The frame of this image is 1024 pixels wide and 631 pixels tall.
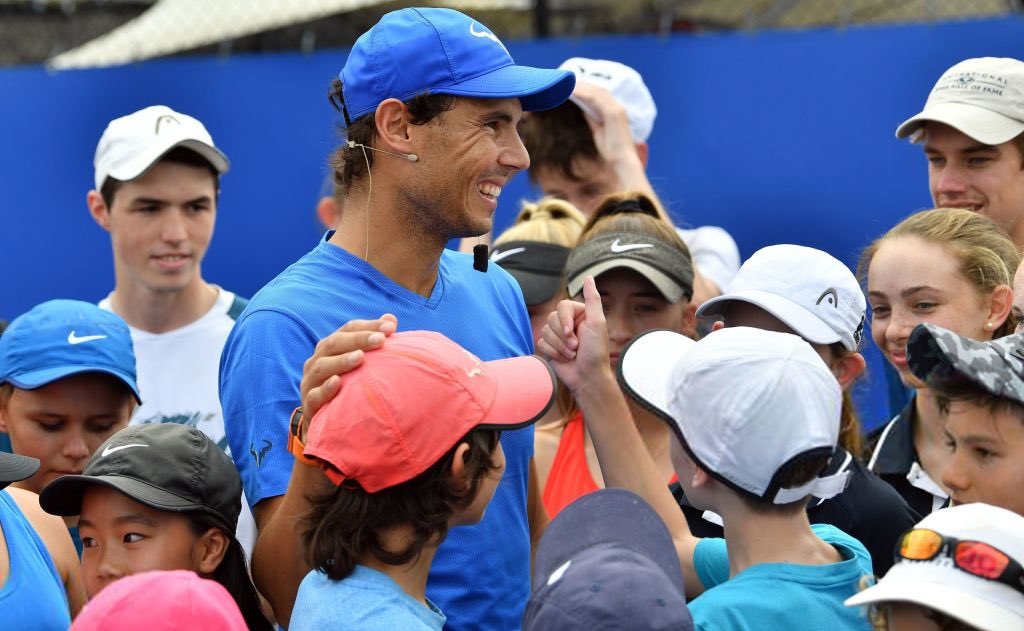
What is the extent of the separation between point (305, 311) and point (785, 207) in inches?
131

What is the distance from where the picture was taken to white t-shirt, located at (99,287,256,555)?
3986mm

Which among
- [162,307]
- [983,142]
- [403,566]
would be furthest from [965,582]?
[162,307]

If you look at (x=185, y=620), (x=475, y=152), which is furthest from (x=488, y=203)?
(x=185, y=620)

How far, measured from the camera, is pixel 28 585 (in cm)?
247

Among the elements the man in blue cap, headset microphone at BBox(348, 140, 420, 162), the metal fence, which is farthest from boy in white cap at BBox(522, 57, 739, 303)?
headset microphone at BBox(348, 140, 420, 162)

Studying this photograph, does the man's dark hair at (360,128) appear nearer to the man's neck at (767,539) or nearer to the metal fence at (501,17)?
the man's neck at (767,539)

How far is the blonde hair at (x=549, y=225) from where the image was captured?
3.95 metres

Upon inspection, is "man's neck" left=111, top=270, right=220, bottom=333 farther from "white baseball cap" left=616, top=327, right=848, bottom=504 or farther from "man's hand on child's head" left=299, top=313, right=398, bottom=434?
"white baseball cap" left=616, top=327, right=848, bottom=504

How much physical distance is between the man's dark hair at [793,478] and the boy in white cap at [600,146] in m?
2.06

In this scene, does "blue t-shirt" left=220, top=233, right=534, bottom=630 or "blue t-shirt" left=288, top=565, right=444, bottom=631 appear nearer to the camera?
"blue t-shirt" left=288, top=565, right=444, bottom=631

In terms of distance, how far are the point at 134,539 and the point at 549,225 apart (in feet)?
6.01

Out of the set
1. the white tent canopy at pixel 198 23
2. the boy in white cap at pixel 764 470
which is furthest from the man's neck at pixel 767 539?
the white tent canopy at pixel 198 23

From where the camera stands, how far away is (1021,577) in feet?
6.12

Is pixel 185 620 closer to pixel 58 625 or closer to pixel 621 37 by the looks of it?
pixel 58 625
